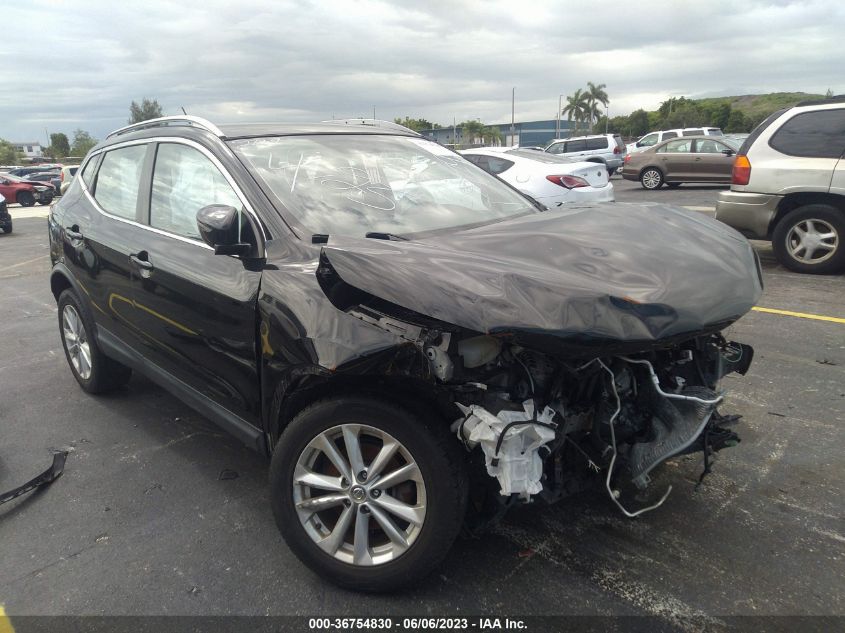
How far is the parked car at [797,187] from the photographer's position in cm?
686

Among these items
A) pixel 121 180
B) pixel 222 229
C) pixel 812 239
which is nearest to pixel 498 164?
pixel 812 239

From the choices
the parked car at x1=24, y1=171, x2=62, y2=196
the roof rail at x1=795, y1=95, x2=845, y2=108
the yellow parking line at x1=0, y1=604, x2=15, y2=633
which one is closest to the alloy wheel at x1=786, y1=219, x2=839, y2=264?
the roof rail at x1=795, y1=95, x2=845, y2=108

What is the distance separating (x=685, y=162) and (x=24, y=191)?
→ 2527 centimetres

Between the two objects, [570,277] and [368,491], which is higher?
[570,277]

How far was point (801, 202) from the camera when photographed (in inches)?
280

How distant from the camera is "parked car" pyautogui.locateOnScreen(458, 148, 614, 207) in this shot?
9125 millimetres

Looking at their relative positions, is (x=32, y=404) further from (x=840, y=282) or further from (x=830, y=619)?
(x=840, y=282)

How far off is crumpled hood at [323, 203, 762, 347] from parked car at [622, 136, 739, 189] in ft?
54.9

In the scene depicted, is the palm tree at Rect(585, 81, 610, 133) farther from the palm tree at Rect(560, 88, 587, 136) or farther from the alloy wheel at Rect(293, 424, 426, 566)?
the alloy wheel at Rect(293, 424, 426, 566)

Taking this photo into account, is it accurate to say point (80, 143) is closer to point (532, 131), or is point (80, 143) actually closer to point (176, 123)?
point (532, 131)

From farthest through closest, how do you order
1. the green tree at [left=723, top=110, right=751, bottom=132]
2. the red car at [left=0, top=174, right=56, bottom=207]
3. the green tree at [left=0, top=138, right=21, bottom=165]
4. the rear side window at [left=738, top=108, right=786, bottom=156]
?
the green tree at [left=0, top=138, right=21, bottom=165] < the green tree at [left=723, top=110, right=751, bottom=132] < the red car at [left=0, top=174, right=56, bottom=207] < the rear side window at [left=738, top=108, right=786, bottom=156]

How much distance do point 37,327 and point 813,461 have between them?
270 inches

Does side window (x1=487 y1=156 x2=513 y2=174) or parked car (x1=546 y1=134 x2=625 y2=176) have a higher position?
side window (x1=487 y1=156 x2=513 y2=174)

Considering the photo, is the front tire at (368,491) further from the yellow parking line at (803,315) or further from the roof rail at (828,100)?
the roof rail at (828,100)
